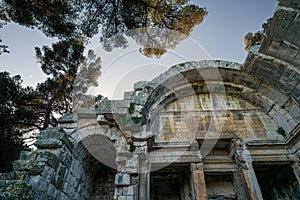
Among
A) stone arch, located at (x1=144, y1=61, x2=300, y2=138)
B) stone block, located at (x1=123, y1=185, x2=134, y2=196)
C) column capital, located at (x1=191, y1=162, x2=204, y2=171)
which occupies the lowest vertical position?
stone block, located at (x1=123, y1=185, x2=134, y2=196)

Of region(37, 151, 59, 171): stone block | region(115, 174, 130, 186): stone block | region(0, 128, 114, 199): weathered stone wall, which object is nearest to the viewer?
region(0, 128, 114, 199): weathered stone wall

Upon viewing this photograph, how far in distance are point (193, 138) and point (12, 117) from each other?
750 centimetres

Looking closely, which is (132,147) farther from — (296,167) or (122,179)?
(296,167)

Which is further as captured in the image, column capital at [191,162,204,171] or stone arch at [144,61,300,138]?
stone arch at [144,61,300,138]

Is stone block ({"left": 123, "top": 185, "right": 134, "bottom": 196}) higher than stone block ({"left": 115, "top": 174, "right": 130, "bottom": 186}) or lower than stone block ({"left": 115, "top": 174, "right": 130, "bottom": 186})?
lower

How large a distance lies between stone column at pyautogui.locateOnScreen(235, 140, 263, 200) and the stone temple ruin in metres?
0.03

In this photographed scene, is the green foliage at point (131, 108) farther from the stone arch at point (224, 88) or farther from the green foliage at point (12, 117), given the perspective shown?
the green foliage at point (12, 117)

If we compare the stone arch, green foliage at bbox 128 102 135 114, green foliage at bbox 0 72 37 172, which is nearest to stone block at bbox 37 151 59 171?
green foliage at bbox 128 102 135 114

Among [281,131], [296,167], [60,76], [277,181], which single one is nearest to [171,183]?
[277,181]

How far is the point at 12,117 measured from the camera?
7.39m

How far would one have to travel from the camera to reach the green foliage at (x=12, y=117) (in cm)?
695

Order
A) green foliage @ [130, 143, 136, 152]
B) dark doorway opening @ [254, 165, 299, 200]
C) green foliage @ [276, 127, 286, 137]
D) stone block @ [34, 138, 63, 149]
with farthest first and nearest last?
1. green foliage @ [276, 127, 286, 137]
2. dark doorway opening @ [254, 165, 299, 200]
3. green foliage @ [130, 143, 136, 152]
4. stone block @ [34, 138, 63, 149]

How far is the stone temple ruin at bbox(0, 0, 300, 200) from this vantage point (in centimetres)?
442

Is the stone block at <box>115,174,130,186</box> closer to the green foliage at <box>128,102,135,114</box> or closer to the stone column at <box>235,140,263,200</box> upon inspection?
the green foliage at <box>128,102,135,114</box>
